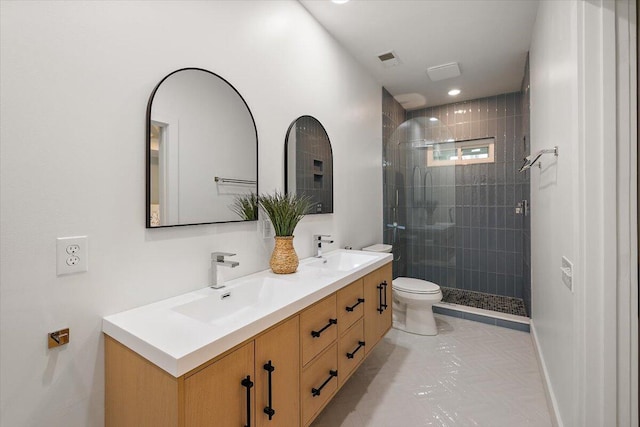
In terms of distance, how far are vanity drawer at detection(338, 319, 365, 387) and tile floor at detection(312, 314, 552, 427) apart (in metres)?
0.29

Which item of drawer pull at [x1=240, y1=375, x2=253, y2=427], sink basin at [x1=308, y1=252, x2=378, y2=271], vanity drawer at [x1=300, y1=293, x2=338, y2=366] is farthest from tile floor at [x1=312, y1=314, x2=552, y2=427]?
drawer pull at [x1=240, y1=375, x2=253, y2=427]

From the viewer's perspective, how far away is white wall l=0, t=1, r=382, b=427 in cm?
87

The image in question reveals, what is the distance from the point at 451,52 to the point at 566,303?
2265 millimetres

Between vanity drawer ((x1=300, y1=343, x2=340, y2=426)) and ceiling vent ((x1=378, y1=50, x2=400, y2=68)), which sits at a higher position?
ceiling vent ((x1=378, y1=50, x2=400, y2=68))

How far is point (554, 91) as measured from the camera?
60.2 inches

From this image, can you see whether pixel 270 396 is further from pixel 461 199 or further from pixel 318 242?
pixel 461 199

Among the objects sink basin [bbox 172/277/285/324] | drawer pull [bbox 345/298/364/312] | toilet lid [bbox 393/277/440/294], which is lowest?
toilet lid [bbox 393/277/440/294]

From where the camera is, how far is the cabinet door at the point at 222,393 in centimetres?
80

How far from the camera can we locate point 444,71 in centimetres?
298

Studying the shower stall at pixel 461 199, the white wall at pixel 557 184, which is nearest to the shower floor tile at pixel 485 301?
the shower stall at pixel 461 199

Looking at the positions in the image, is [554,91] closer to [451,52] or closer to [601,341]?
[601,341]

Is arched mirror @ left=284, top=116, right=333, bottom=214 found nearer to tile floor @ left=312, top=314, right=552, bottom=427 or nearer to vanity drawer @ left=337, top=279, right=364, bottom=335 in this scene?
vanity drawer @ left=337, top=279, right=364, bottom=335

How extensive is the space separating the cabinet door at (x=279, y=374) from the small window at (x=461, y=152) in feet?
9.78

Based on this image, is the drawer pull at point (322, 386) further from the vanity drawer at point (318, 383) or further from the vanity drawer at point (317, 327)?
the vanity drawer at point (317, 327)
